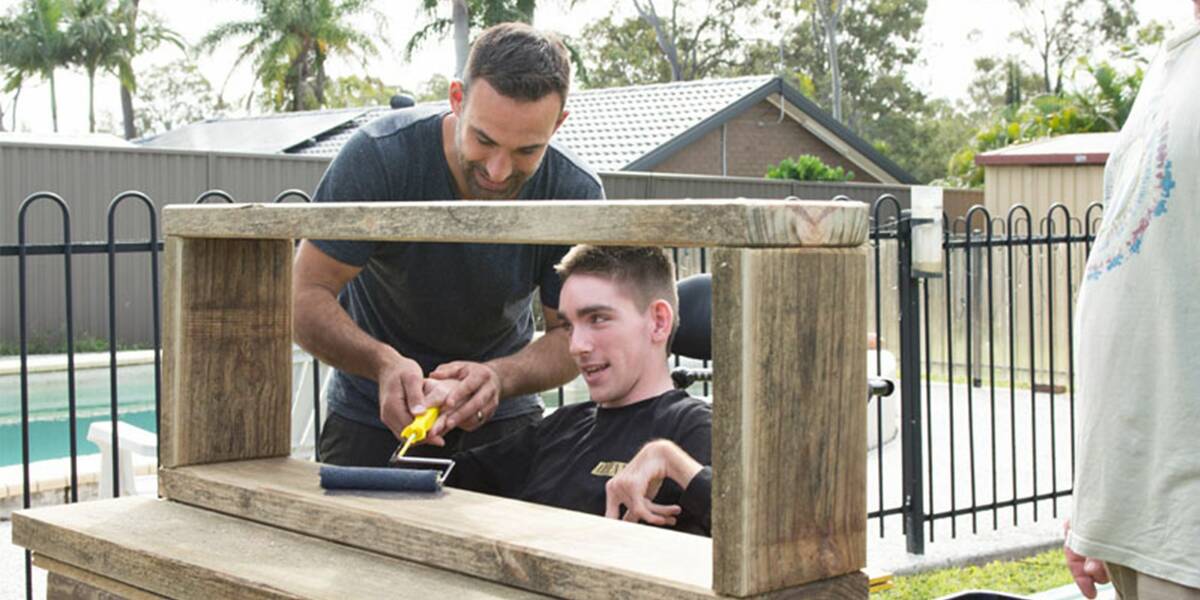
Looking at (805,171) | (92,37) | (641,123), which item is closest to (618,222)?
(805,171)

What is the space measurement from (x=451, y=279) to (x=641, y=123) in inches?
824

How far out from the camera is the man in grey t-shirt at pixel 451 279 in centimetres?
226

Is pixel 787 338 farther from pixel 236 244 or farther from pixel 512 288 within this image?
pixel 512 288

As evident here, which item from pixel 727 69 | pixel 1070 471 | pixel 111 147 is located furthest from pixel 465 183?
pixel 727 69

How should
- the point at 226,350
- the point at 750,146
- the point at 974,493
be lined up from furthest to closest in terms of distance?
the point at 750,146, the point at 974,493, the point at 226,350

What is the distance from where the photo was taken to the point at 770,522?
1117mm

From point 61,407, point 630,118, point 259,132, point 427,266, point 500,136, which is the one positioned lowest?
point 61,407

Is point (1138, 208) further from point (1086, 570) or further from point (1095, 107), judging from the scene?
point (1095, 107)

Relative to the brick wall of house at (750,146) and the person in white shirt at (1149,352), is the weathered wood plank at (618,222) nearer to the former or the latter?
the person in white shirt at (1149,352)

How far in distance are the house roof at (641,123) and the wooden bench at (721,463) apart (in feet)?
65.7

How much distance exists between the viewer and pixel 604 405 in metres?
2.54

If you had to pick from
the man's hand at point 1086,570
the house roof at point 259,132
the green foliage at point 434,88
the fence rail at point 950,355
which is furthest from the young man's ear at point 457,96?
the green foliage at point 434,88

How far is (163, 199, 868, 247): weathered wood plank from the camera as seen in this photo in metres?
1.09

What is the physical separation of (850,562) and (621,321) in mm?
1280
